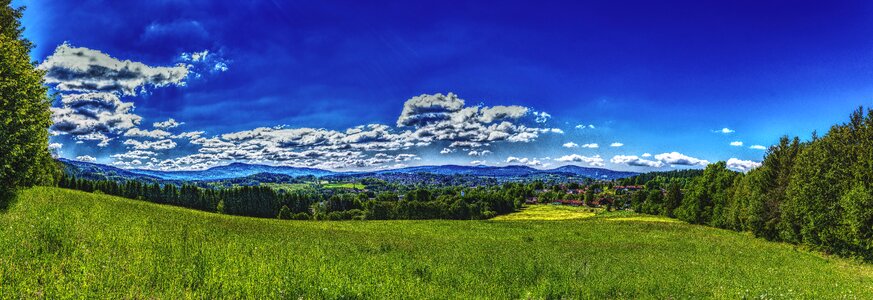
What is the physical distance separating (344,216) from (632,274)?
11340 centimetres

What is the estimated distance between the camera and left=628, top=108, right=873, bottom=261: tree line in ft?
95.7

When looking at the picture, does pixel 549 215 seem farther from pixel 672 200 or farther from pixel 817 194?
pixel 817 194

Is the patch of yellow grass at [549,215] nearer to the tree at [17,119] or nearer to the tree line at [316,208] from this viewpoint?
the tree line at [316,208]

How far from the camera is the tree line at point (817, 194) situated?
29156 mm

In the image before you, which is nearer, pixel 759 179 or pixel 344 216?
pixel 759 179

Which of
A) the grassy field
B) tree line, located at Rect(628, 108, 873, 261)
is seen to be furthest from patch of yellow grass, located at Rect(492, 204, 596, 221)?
the grassy field

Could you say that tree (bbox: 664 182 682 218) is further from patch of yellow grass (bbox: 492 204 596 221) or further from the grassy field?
the grassy field

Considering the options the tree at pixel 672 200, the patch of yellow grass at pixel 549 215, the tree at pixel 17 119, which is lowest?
the patch of yellow grass at pixel 549 215

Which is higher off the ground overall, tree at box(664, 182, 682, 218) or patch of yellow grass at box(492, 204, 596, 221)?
tree at box(664, 182, 682, 218)

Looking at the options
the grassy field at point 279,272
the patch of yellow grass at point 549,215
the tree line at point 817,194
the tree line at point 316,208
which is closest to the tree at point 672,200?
the patch of yellow grass at point 549,215

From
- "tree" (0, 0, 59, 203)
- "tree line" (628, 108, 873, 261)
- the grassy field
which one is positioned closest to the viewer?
the grassy field

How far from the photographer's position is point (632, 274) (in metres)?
15.3

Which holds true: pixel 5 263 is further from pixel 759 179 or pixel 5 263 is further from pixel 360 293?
pixel 759 179

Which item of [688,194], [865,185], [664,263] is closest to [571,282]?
[664,263]
